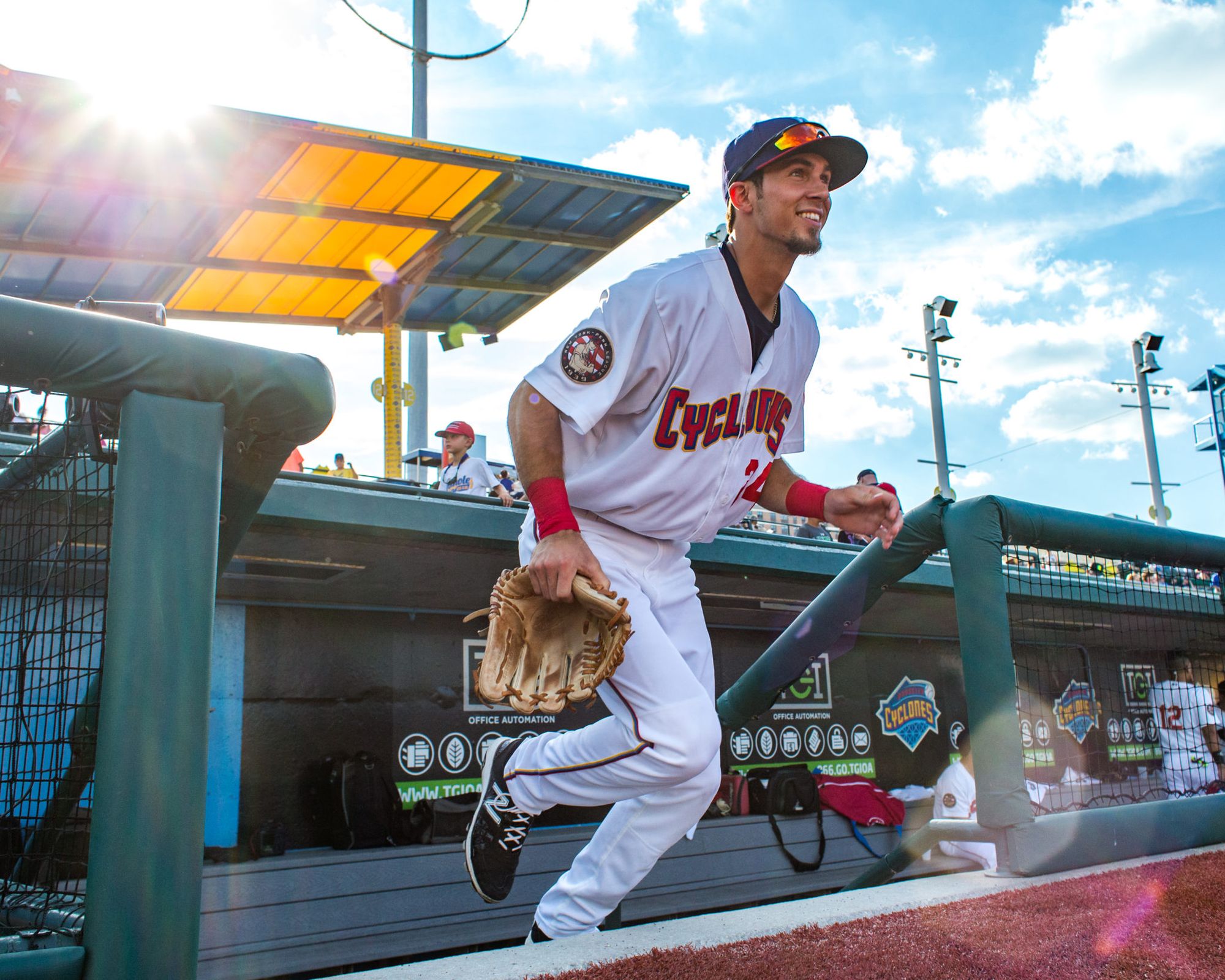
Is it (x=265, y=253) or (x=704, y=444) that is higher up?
(x=265, y=253)

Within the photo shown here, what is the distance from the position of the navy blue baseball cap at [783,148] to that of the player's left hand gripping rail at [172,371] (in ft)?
4.46

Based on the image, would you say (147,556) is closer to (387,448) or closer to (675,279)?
(675,279)

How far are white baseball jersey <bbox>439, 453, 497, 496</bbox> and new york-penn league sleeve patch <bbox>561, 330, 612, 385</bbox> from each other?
490 centimetres

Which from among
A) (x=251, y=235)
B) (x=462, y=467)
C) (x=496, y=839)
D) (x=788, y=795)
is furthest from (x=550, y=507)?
(x=251, y=235)

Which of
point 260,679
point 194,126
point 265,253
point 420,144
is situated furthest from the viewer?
point 265,253

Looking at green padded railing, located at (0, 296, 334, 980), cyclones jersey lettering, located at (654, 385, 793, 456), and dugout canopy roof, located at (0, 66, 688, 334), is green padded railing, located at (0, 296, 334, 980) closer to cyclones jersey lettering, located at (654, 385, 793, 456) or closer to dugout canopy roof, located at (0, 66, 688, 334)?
cyclones jersey lettering, located at (654, 385, 793, 456)

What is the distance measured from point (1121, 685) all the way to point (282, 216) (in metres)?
12.2

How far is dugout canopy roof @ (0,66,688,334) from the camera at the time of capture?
7.43 meters

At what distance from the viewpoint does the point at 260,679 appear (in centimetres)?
681

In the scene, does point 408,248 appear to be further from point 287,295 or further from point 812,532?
point 812,532

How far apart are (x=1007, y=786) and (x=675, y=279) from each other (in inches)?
73.8

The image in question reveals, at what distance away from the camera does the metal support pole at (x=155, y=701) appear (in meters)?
1.44

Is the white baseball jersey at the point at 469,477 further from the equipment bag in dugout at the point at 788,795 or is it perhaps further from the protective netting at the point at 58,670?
the protective netting at the point at 58,670

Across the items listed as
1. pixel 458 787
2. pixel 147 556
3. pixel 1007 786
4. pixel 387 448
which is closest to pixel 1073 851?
pixel 1007 786
